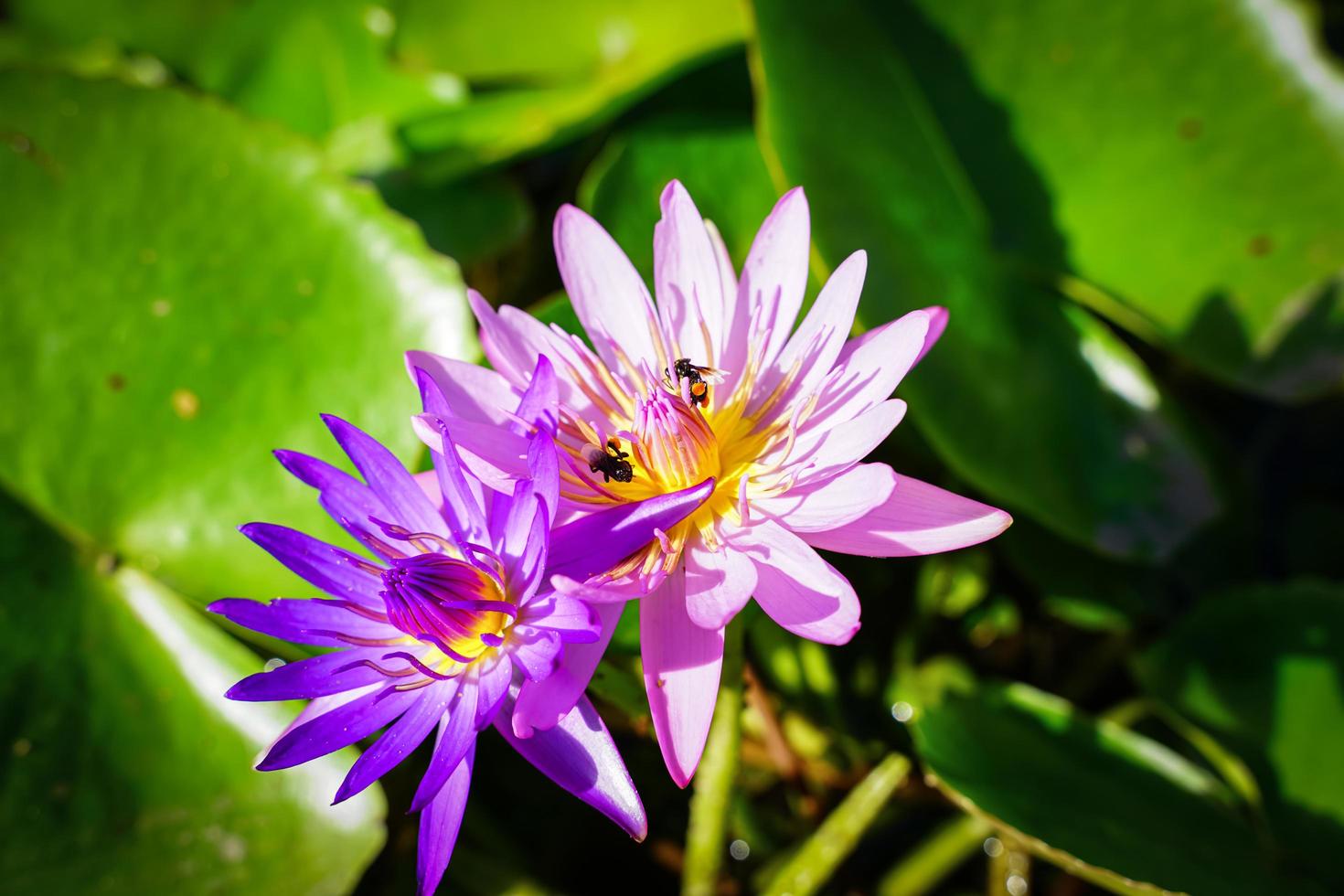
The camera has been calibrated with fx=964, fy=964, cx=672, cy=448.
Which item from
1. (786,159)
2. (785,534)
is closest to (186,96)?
(786,159)

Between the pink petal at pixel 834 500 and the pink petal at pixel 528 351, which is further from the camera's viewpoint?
the pink petal at pixel 528 351

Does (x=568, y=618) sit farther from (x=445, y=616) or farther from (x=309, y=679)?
(x=309, y=679)

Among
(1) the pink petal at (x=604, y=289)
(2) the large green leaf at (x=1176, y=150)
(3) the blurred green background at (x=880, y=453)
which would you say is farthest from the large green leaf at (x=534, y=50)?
(1) the pink petal at (x=604, y=289)

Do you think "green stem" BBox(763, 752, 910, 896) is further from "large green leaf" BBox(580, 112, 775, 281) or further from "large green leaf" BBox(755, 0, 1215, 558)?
"large green leaf" BBox(580, 112, 775, 281)

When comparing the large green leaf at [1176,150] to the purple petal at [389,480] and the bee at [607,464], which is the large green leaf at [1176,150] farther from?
the purple petal at [389,480]

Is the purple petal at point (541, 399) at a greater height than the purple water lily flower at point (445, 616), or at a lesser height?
greater

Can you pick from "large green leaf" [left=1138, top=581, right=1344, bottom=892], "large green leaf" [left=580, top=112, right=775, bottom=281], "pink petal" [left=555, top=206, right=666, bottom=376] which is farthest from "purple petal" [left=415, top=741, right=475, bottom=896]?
"large green leaf" [left=1138, top=581, right=1344, bottom=892]

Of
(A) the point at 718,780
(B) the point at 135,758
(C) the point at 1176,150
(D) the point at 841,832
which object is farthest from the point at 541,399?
(C) the point at 1176,150
